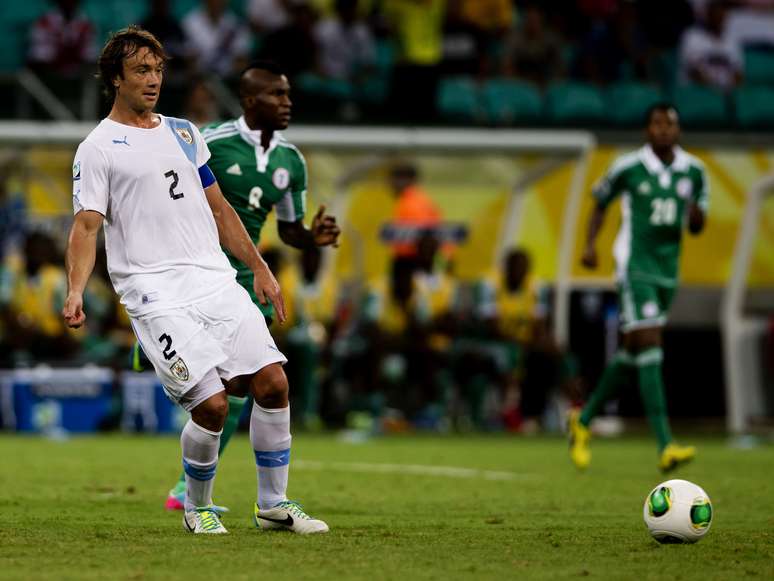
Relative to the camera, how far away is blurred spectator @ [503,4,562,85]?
19984 mm

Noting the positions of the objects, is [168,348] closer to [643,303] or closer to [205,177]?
[205,177]

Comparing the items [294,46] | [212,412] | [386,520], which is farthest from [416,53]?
[212,412]

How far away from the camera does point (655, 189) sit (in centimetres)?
1178

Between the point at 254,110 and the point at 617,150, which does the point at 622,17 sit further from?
the point at 254,110

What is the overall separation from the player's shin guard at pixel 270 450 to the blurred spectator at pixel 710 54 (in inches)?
580

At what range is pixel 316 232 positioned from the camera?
796cm

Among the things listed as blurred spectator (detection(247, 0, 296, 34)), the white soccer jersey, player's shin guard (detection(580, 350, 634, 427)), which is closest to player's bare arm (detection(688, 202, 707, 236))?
player's shin guard (detection(580, 350, 634, 427))

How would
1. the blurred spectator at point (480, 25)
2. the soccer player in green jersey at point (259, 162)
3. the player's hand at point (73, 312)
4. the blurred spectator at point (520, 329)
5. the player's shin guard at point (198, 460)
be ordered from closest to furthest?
the player's hand at point (73, 312), the player's shin guard at point (198, 460), the soccer player in green jersey at point (259, 162), the blurred spectator at point (520, 329), the blurred spectator at point (480, 25)

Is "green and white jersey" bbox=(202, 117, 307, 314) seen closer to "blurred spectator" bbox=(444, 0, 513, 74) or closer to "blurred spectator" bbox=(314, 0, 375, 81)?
"blurred spectator" bbox=(314, 0, 375, 81)

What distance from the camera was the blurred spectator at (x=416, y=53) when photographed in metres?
18.8

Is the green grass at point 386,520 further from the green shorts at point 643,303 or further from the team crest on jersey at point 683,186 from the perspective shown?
the team crest on jersey at point 683,186

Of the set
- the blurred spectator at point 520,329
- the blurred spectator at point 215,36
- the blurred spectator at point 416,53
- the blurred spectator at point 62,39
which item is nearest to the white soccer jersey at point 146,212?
the blurred spectator at point 520,329

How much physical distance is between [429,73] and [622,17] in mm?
3430

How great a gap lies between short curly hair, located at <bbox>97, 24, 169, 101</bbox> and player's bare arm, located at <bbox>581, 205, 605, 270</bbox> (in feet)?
18.2
